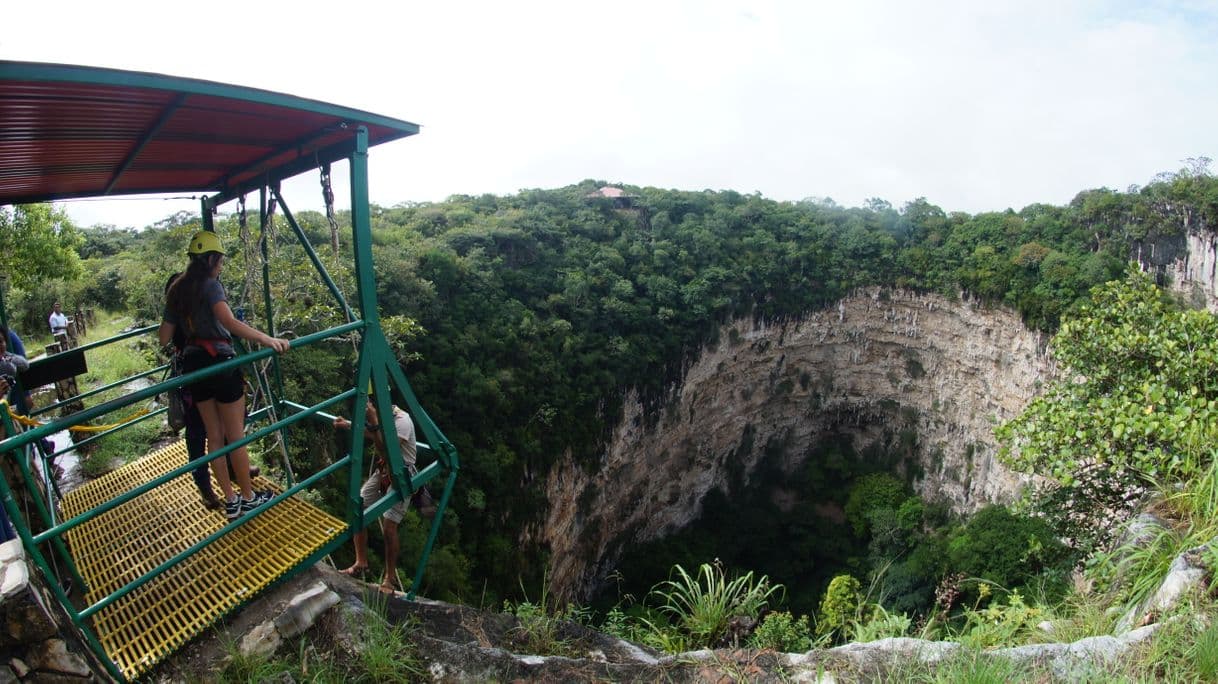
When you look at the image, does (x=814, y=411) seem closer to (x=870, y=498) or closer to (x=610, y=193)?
(x=870, y=498)

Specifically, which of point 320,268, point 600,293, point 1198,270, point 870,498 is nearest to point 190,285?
point 320,268

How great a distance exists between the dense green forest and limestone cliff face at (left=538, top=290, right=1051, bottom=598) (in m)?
1.23

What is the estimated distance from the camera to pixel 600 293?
A: 26.3m

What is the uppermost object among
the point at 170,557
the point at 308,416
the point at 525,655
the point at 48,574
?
the point at 308,416

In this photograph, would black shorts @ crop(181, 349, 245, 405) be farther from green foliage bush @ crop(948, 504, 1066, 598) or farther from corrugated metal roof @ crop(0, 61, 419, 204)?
green foliage bush @ crop(948, 504, 1066, 598)

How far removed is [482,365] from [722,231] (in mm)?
17080

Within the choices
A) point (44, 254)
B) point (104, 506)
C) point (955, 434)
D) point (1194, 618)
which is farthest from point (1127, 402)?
point (955, 434)

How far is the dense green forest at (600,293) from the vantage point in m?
14.2

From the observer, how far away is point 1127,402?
5383mm

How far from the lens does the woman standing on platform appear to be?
3293 millimetres

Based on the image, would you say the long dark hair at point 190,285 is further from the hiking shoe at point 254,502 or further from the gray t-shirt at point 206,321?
the hiking shoe at point 254,502

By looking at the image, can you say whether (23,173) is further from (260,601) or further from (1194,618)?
(1194,618)

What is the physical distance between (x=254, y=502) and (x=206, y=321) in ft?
3.65

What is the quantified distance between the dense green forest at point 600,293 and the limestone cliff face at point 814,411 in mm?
1229
